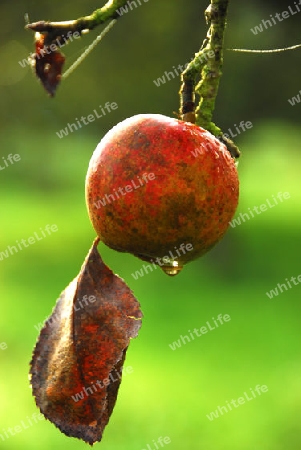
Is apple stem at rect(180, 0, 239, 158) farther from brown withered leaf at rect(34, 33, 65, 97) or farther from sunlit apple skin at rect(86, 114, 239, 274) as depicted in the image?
brown withered leaf at rect(34, 33, 65, 97)

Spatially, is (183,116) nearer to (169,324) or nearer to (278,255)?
(169,324)

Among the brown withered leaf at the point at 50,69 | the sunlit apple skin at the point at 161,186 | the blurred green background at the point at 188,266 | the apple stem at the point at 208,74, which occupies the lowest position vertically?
the blurred green background at the point at 188,266

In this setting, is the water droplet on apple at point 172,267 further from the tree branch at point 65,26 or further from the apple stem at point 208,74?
the tree branch at point 65,26

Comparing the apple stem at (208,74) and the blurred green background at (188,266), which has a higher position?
the apple stem at (208,74)

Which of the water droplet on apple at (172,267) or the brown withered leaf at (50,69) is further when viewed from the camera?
the water droplet on apple at (172,267)

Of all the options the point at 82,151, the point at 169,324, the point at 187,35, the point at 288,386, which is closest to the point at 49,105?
the point at 82,151

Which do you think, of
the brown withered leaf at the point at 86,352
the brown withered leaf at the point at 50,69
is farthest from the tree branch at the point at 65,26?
the brown withered leaf at the point at 86,352
